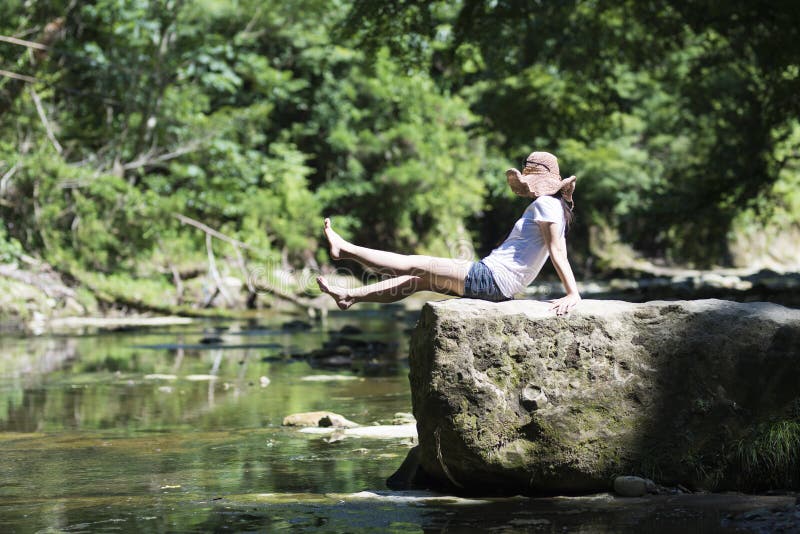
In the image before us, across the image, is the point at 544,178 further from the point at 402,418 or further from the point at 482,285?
the point at 402,418

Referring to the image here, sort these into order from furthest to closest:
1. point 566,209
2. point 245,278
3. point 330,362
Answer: point 245,278 → point 330,362 → point 566,209

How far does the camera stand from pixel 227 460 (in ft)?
23.7

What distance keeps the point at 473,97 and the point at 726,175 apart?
63.7 ft

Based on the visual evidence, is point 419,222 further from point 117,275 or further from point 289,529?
point 289,529

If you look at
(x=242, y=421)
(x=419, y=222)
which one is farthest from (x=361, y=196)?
(x=242, y=421)

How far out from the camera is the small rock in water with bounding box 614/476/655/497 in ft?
19.0

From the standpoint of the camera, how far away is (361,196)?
121 ft

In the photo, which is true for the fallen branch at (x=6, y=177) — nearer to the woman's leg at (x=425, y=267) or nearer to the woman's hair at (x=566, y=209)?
the woman's leg at (x=425, y=267)

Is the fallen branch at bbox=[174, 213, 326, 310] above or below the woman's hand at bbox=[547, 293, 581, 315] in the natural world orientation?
above

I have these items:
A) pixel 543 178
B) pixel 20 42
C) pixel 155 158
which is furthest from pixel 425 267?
pixel 155 158

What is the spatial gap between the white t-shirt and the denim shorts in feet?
0.10

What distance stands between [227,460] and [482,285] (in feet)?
7.39

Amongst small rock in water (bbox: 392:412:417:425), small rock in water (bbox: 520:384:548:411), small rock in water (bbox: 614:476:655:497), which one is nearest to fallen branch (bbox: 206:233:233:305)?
small rock in water (bbox: 392:412:417:425)

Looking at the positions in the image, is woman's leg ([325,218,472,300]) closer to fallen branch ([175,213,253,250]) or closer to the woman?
the woman
